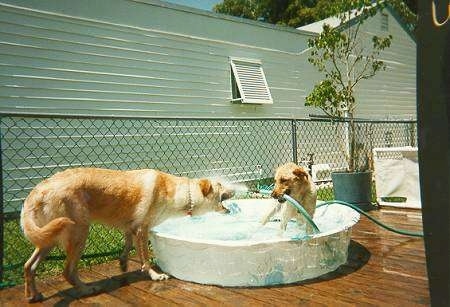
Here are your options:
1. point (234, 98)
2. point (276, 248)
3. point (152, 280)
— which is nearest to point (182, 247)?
point (152, 280)

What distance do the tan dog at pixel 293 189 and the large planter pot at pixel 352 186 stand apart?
2.13 metres

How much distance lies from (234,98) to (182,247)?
7.54 m

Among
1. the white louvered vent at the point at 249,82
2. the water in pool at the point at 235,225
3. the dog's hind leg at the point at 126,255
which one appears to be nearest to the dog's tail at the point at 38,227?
→ the dog's hind leg at the point at 126,255

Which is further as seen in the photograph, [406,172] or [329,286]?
[406,172]

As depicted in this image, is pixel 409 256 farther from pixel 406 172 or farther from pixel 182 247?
pixel 406 172

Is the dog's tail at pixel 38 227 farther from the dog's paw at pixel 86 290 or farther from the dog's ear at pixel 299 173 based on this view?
the dog's ear at pixel 299 173

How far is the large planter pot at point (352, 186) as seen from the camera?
18.4 feet

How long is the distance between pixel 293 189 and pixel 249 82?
7.15m

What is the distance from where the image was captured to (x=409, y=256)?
139 inches

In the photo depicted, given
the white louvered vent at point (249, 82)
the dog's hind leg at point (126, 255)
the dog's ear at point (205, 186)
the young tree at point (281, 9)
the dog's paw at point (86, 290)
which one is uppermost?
the young tree at point (281, 9)

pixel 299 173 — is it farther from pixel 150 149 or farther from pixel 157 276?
pixel 150 149

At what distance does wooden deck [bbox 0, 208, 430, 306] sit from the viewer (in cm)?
263

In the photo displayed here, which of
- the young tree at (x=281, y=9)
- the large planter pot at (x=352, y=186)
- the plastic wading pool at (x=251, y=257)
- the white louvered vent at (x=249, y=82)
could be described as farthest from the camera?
the young tree at (x=281, y=9)

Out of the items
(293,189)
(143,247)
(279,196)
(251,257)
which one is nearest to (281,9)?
(293,189)
